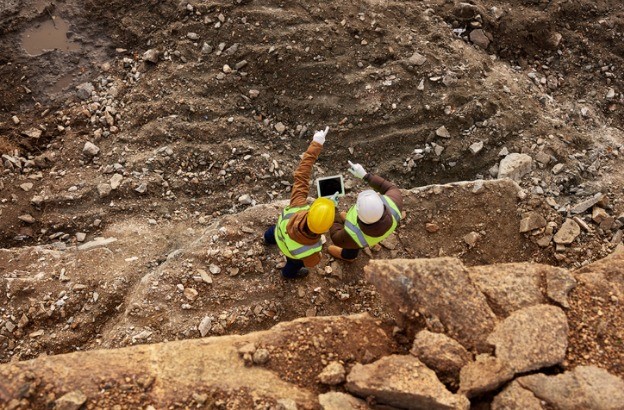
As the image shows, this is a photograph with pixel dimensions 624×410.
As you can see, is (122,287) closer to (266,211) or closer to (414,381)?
(266,211)

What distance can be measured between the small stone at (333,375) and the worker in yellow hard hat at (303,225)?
89 cm

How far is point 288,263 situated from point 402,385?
61.4 inches

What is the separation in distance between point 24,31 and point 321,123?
139 inches

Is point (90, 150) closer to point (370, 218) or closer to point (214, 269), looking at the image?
point (214, 269)

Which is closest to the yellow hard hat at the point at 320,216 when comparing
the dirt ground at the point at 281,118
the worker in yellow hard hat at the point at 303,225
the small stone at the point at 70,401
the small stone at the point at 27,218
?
the worker in yellow hard hat at the point at 303,225

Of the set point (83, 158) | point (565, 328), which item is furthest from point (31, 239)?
point (565, 328)

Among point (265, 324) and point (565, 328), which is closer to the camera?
point (565, 328)

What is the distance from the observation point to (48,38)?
221 inches

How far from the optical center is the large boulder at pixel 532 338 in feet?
10.1

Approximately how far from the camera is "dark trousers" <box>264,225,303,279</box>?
162 inches

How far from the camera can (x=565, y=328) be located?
323 centimetres

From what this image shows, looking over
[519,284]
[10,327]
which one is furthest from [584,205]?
[10,327]

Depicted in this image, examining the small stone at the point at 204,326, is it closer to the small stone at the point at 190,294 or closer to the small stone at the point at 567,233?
the small stone at the point at 190,294

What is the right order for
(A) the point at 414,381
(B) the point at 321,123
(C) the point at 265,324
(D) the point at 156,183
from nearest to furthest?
(A) the point at 414,381 → (C) the point at 265,324 → (D) the point at 156,183 → (B) the point at 321,123
